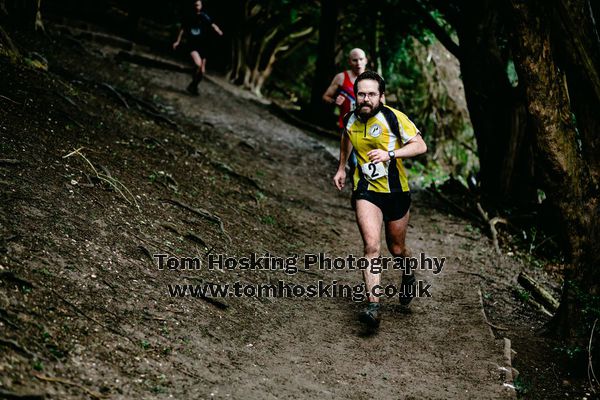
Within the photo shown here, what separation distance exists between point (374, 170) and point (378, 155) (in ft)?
1.15

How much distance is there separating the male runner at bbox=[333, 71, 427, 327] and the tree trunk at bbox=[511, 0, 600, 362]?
1127 millimetres

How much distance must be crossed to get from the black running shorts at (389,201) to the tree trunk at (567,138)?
4.33ft

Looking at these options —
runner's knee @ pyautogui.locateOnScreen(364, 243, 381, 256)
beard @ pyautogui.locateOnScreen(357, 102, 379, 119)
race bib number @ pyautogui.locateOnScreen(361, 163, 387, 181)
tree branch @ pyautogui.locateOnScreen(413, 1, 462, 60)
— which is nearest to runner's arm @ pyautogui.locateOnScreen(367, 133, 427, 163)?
race bib number @ pyautogui.locateOnScreen(361, 163, 387, 181)

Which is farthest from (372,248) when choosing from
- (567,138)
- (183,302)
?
(567,138)

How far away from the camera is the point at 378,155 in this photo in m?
5.63

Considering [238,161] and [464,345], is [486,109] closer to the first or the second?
[238,161]

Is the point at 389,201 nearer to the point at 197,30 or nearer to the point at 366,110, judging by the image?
the point at 366,110

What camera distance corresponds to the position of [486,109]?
442 inches

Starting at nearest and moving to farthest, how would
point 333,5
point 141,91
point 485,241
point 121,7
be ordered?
point 485,241, point 141,91, point 333,5, point 121,7

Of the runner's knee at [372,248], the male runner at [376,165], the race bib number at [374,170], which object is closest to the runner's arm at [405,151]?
the male runner at [376,165]

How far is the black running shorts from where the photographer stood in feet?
19.7

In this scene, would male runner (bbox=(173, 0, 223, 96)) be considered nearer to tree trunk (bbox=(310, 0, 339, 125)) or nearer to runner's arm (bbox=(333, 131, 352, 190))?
tree trunk (bbox=(310, 0, 339, 125))

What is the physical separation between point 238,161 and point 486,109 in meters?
4.56

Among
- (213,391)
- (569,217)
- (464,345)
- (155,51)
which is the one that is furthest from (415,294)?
(155,51)
